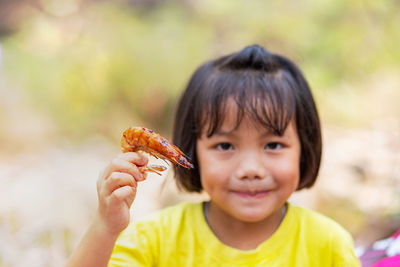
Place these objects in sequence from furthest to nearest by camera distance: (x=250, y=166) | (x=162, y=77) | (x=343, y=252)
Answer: (x=162, y=77)
(x=343, y=252)
(x=250, y=166)

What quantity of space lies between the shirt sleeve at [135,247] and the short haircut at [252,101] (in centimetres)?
26

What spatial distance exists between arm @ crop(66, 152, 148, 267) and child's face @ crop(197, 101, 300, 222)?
28 centimetres

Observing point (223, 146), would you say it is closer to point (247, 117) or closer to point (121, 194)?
point (247, 117)

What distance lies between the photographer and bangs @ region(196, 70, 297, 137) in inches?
56.7

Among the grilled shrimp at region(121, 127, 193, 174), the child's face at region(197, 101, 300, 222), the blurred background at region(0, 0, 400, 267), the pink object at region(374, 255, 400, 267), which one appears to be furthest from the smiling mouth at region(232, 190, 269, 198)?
the blurred background at region(0, 0, 400, 267)

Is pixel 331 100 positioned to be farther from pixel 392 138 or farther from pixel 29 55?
Result: pixel 29 55

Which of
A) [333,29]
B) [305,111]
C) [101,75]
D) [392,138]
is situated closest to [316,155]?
[305,111]

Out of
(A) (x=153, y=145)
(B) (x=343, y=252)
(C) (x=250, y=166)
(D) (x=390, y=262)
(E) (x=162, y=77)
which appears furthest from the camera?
(E) (x=162, y=77)

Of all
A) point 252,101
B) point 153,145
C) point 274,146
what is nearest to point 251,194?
point 274,146

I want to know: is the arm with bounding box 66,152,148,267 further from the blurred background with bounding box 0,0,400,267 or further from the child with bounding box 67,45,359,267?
the blurred background with bounding box 0,0,400,267

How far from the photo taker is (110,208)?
1229 mm

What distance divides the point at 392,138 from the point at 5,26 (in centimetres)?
391

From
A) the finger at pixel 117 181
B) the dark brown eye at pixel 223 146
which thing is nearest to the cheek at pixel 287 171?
the dark brown eye at pixel 223 146

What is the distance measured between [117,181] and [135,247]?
39 cm
